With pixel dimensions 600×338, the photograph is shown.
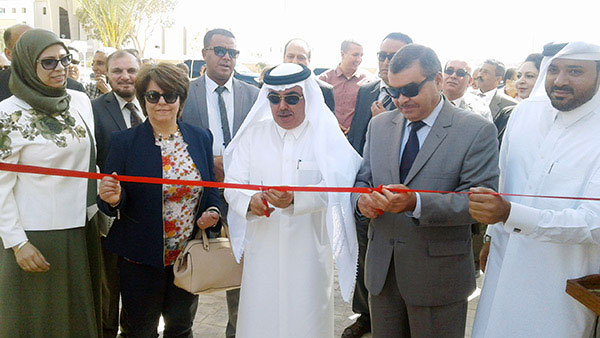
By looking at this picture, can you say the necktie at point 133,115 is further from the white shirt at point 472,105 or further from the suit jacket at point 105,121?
the white shirt at point 472,105

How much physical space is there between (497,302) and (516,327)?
0.16m

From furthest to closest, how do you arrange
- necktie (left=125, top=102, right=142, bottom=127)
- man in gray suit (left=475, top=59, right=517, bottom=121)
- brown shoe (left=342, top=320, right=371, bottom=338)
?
1. man in gray suit (left=475, top=59, right=517, bottom=121)
2. brown shoe (left=342, top=320, right=371, bottom=338)
3. necktie (left=125, top=102, right=142, bottom=127)

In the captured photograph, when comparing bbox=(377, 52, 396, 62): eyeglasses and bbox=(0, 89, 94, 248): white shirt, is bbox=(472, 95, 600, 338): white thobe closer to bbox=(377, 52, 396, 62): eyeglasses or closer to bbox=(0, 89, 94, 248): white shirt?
bbox=(377, 52, 396, 62): eyeglasses

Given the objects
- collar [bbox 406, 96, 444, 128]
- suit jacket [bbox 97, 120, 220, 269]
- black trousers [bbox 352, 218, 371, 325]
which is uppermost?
collar [bbox 406, 96, 444, 128]

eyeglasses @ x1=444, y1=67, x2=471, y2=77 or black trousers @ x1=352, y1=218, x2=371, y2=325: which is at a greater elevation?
eyeglasses @ x1=444, y1=67, x2=471, y2=77

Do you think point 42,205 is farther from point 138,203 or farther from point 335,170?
point 335,170

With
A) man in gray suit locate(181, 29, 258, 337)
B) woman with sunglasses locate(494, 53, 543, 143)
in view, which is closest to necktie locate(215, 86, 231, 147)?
man in gray suit locate(181, 29, 258, 337)

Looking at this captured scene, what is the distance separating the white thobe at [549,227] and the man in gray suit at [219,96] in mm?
2499

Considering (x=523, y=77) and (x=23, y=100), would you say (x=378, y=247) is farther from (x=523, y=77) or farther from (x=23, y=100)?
(x=523, y=77)

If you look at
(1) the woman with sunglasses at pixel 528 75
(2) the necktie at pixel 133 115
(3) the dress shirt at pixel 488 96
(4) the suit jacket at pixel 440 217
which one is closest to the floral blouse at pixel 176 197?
(2) the necktie at pixel 133 115

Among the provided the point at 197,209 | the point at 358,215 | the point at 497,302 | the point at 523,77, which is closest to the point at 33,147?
the point at 197,209

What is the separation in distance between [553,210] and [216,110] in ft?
9.83

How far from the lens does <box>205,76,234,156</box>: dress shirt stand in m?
4.20

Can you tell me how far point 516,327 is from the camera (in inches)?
99.2
